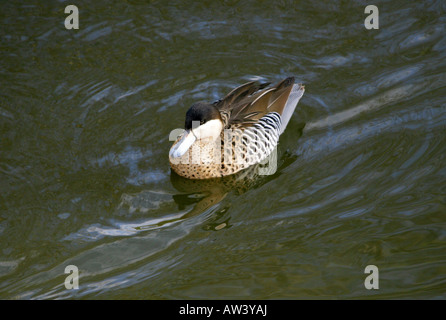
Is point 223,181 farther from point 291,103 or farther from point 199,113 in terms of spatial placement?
point 291,103

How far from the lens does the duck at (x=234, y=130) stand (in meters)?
6.15

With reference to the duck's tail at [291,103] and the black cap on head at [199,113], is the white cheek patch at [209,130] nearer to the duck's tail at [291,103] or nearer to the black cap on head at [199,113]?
the black cap on head at [199,113]

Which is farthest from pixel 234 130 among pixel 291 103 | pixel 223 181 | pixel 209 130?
pixel 291 103

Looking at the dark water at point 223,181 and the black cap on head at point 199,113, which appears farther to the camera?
the black cap on head at point 199,113

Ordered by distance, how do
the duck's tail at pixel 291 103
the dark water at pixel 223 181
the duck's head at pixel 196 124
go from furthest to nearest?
the duck's tail at pixel 291 103
the duck's head at pixel 196 124
the dark water at pixel 223 181

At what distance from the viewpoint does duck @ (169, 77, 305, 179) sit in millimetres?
6154

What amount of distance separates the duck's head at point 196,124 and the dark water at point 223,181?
0.48m

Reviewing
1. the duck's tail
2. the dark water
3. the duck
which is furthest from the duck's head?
the duck's tail

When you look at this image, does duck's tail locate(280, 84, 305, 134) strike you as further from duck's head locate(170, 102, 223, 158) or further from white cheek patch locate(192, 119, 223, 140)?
duck's head locate(170, 102, 223, 158)

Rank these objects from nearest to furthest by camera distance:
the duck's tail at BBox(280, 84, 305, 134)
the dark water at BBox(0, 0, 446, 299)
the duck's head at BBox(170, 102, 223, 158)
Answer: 1. the dark water at BBox(0, 0, 446, 299)
2. the duck's head at BBox(170, 102, 223, 158)
3. the duck's tail at BBox(280, 84, 305, 134)

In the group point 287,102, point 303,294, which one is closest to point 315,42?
point 287,102

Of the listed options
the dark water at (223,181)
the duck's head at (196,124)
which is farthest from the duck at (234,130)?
the dark water at (223,181)

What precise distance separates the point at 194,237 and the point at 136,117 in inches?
87.3

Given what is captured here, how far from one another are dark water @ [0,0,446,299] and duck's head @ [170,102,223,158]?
1.57ft
